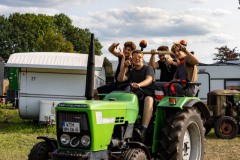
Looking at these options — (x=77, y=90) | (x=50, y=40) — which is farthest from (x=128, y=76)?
(x=50, y=40)

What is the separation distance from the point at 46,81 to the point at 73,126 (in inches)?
343

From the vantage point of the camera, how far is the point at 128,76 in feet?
23.7

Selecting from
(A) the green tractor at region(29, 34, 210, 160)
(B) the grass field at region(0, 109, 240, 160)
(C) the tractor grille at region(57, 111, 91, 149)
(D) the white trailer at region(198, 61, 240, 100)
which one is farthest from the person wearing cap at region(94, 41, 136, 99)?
(D) the white trailer at region(198, 61, 240, 100)

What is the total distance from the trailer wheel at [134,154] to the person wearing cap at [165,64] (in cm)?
218

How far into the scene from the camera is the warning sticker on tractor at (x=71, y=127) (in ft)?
19.2

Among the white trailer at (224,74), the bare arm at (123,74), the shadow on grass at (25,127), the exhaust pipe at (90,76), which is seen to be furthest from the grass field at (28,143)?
the white trailer at (224,74)

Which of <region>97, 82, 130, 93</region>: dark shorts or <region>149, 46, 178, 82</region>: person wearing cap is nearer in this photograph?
<region>97, 82, 130, 93</region>: dark shorts

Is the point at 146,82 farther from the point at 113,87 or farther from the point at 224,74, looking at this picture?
the point at 224,74

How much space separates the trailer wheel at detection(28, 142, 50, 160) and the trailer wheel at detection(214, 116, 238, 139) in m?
7.31

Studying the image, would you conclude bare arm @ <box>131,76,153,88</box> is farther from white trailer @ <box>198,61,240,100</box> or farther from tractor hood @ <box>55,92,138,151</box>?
white trailer @ <box>198,61,240,100</box>

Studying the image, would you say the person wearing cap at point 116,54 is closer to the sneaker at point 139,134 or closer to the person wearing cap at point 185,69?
the person wearing cap at point 185,69

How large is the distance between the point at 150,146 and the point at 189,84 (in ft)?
3.62

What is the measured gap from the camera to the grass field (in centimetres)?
898

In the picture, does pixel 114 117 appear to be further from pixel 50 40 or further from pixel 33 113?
pixel 50 40
